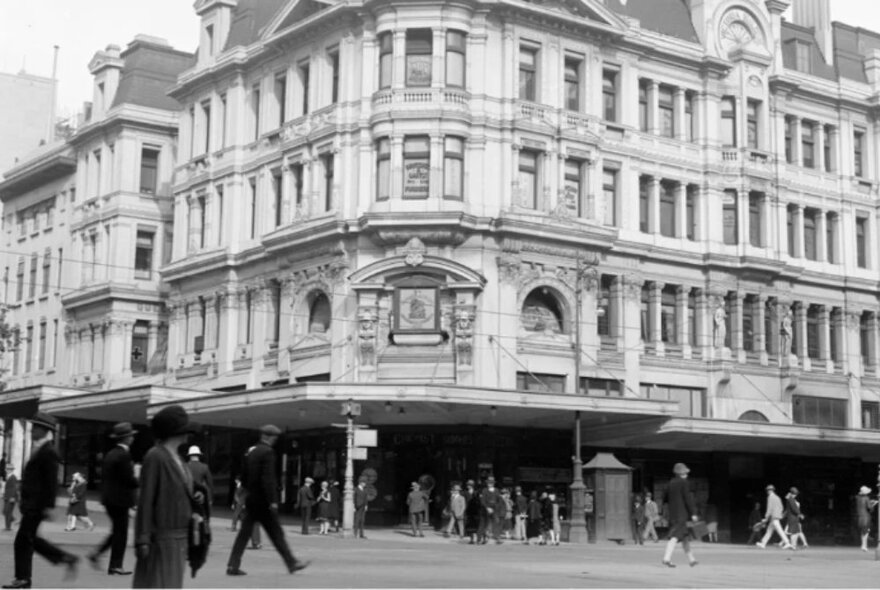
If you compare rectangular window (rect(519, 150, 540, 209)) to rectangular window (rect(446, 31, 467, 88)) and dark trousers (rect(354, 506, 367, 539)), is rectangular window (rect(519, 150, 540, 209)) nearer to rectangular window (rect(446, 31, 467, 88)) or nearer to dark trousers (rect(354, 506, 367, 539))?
rectangular window (rect(446, 31, 467, 88))

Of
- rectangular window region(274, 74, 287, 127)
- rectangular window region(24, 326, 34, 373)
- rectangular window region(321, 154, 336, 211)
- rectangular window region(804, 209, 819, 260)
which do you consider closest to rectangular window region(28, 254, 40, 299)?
rectangular window region(24, 326, 34, 373)

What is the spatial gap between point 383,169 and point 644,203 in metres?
11.0

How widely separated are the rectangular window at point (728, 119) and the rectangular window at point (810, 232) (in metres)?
Result: 5.21

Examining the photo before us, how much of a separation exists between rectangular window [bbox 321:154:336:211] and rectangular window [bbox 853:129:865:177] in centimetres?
2393

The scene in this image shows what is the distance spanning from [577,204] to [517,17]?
22.6ft

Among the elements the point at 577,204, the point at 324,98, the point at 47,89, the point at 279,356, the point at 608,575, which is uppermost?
the point at 47,89

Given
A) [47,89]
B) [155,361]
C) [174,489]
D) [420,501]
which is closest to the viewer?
[174,489]

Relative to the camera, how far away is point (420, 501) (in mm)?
39125

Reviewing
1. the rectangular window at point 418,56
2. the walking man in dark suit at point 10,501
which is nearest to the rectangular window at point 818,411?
the rectangular window at point 418,56

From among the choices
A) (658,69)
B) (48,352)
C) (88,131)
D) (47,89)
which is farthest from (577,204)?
(47,89)

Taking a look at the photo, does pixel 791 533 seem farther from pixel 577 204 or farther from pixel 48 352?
pixel 48 352

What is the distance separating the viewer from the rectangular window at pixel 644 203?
169 feet

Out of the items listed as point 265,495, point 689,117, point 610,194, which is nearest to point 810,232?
point 689,117

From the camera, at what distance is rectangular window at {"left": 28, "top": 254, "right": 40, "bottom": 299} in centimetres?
6912
